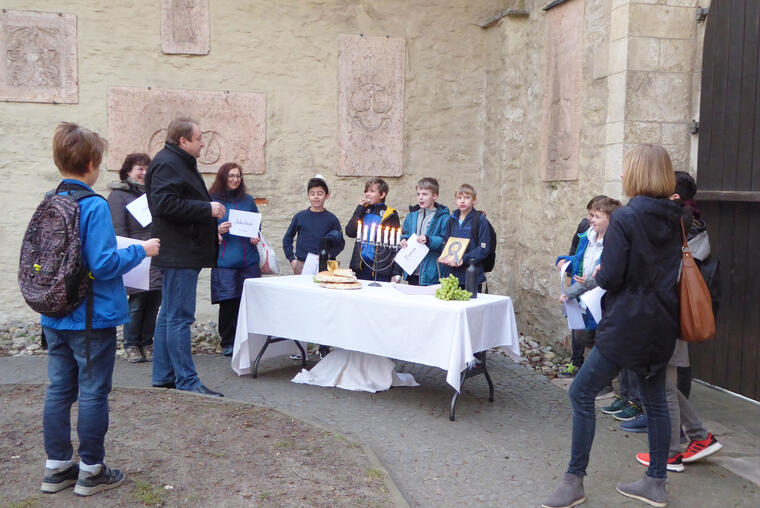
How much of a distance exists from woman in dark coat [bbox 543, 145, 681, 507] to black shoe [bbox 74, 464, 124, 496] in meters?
2.14

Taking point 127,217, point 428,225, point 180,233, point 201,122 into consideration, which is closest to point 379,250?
point 428,225

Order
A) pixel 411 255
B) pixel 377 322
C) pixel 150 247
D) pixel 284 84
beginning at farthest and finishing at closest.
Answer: pixel 284 84, pixel 411 255, pixel 377 322, pixel 150 247

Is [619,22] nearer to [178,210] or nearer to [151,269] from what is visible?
[178,210]

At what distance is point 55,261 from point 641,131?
4.58m

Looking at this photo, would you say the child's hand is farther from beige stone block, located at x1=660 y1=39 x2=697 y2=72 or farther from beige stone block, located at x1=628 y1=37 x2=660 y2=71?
beige stone block, located at x1=660 y1=39 x2=697 y2=72

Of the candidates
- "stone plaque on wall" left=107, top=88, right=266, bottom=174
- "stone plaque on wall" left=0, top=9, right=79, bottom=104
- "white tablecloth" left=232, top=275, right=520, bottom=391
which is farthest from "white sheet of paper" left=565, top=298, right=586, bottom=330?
"stone plaque on wall" left=0, top=9, right=79, bottom=104

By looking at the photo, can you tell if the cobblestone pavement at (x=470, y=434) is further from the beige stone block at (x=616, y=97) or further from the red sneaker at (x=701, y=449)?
the beige stone block at (x=616, y=97)

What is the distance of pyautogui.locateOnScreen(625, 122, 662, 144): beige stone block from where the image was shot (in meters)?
5.80

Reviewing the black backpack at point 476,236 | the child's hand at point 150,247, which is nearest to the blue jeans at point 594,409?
the child's hand at point 150,247

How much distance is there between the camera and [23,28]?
24.2 feet

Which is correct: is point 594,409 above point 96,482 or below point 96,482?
above

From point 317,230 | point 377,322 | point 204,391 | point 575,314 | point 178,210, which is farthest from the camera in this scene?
point 317,230

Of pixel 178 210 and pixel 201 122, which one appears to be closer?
pixel 178 210

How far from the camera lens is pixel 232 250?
634 centimetres
